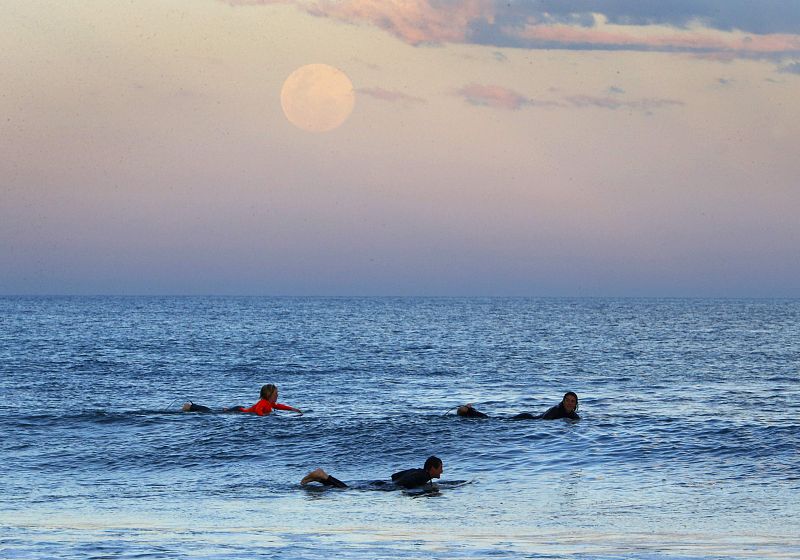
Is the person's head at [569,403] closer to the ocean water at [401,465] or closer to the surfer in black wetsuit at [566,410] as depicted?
the surfer in black wetsuit at [566,410]

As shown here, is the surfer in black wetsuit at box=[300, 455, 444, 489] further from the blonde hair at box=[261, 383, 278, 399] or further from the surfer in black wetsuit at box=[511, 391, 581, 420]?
the blonde hair at box=[261, 383, 278, 399]

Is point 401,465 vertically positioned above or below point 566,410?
below

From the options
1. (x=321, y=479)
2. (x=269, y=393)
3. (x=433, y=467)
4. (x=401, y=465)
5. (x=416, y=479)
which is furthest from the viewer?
(x=269, y=393)

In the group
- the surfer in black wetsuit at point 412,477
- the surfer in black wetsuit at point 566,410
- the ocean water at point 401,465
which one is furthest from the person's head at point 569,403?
the surfer in black wetsuit at point 412,477

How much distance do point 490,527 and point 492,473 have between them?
581cm

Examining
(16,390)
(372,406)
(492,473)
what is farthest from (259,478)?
(16,390)

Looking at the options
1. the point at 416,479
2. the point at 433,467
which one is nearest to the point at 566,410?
the point at 433,467

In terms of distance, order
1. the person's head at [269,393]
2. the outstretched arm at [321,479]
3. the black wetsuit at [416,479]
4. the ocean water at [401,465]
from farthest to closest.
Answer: the person's head at [269,393], the outstretched arm at [321,479], the black wetsuit at [416,479], the ocean water at [401,465]

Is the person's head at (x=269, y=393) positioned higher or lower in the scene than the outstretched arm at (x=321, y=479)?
higher

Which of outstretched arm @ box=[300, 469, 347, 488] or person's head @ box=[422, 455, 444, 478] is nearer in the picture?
person's head @ box=[422, 455, 444, 478]

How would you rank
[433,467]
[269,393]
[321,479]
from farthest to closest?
1. [269,393]
2. [321,479]
3. [433,467]

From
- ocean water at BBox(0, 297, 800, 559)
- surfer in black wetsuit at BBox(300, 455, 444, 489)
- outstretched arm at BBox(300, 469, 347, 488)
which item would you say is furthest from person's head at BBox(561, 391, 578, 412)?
outstretched arm at BBox(300, 469, 347, 488)

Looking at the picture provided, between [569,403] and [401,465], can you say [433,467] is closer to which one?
[401,465]

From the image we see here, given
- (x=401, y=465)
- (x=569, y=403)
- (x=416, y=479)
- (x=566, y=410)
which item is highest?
(x=569, y=403)
